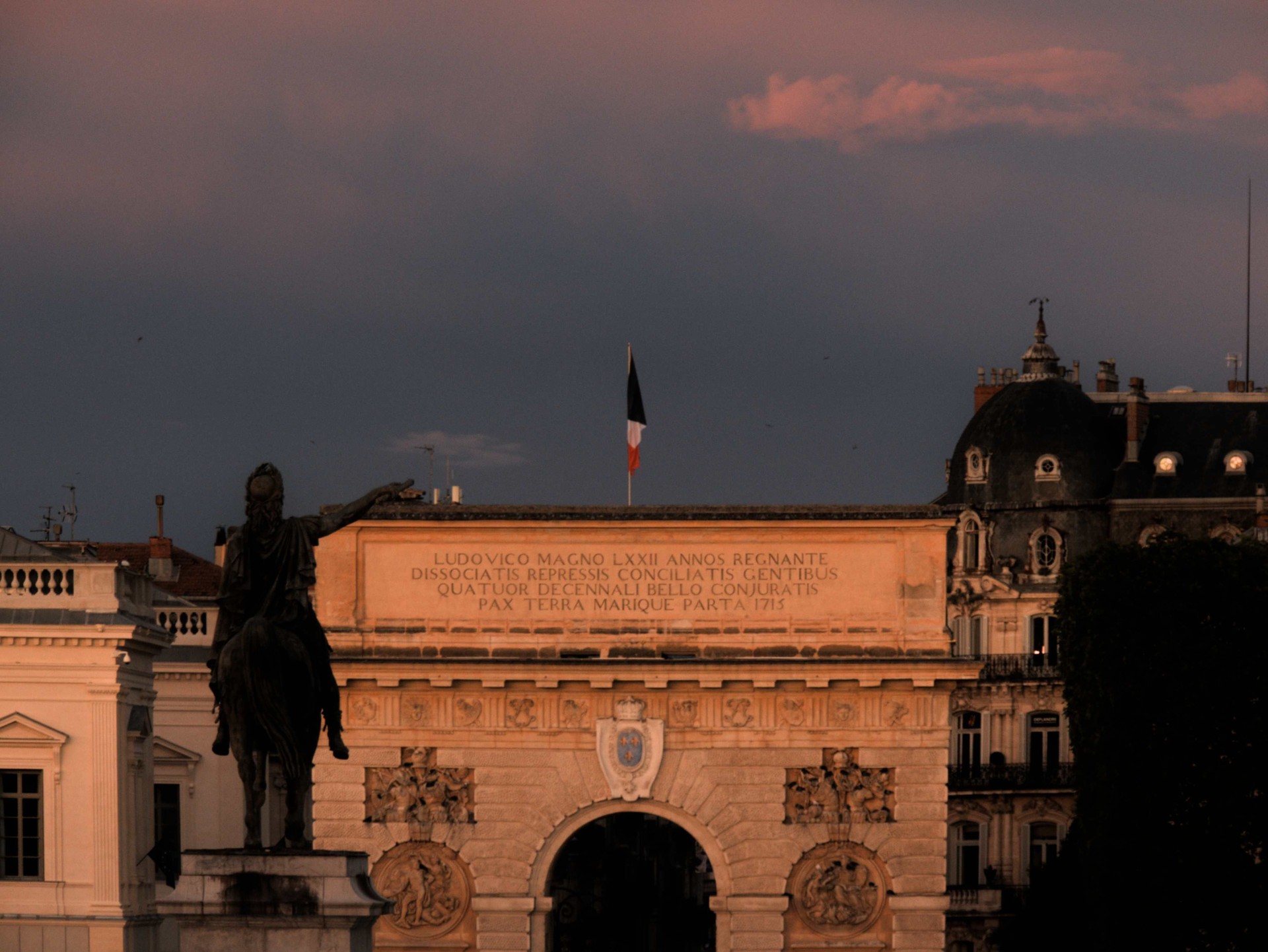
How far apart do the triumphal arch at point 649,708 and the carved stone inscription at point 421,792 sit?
35mm

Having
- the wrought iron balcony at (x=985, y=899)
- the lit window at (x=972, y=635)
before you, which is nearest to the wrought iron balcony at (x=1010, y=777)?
the wrought iron balcony at (x=985, y=899)

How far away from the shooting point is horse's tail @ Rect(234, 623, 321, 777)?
23.5 m

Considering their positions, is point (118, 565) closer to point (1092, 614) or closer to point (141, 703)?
point (141, 703)

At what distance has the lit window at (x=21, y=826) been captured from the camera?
46.8 metres

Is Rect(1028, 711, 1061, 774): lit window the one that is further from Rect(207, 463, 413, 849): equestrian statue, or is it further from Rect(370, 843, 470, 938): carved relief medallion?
Rect(207, 463, 413, 849): equestrian statue

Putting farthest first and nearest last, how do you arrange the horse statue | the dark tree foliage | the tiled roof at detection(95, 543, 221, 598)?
1. the tiled roof at detection(95, 543, 221, 598)
2. the dark tree foliage
3. the horse statue

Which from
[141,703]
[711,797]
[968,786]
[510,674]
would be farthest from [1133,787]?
[968,786]

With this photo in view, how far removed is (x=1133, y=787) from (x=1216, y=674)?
2.45 metres

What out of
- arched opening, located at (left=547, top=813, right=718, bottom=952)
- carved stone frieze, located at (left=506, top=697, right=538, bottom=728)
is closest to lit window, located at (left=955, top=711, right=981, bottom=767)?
arched opening, located at (left=547, top=813, right=718, bottom=952)

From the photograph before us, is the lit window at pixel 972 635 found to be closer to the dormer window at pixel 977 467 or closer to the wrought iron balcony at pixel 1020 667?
the wrought iron balcony at pixel 1020 667

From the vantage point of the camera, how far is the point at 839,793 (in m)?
52.7

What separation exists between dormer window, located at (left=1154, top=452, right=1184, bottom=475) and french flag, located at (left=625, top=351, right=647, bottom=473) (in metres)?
24.4

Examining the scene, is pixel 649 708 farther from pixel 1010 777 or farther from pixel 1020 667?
pixel 1020 667

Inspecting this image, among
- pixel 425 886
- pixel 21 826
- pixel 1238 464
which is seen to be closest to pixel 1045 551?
pixel 1238 464
